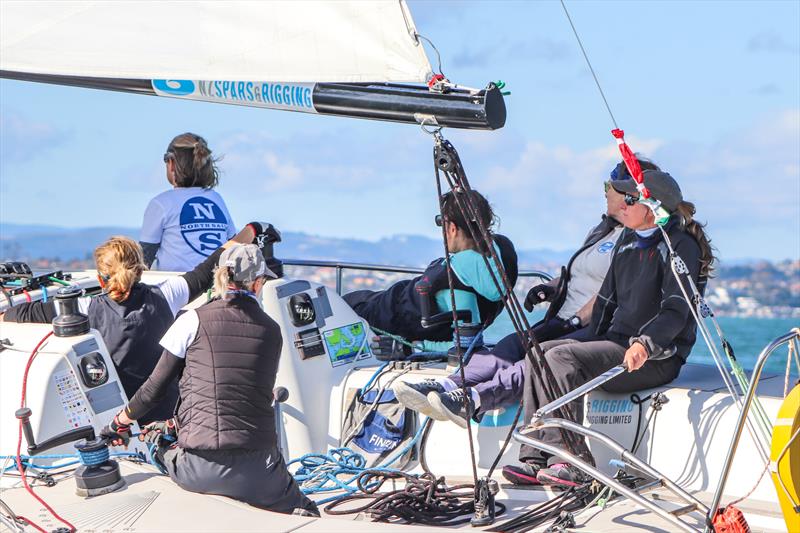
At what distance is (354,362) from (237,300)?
1.58 m

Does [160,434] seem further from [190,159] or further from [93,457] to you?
[190,159]

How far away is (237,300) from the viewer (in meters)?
3.98

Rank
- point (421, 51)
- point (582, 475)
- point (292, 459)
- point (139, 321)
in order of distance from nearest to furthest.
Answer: point (421, 51) < point (582, 475) < point (139, 321) < point (292, 459)

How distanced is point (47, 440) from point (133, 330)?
75cm

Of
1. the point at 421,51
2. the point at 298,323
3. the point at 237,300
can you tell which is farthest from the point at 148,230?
the point at 421,51

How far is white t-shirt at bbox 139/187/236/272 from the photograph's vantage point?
219 inches

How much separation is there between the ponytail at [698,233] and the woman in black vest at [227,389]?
1.61 meters

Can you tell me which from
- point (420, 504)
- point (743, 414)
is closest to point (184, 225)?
point (420, 504)

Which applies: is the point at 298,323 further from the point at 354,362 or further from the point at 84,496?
the point at 84,496

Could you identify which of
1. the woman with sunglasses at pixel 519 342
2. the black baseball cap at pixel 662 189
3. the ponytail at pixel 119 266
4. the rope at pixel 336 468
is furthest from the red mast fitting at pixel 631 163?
the ponytail at pixel 119 266

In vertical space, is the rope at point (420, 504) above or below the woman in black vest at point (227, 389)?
below

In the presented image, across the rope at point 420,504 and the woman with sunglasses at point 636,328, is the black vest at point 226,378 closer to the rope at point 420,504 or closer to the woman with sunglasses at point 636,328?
the rope at point 420,504

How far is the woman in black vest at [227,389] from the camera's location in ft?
12.9

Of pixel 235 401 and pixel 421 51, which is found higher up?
pixel 421 51
